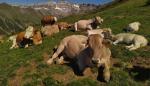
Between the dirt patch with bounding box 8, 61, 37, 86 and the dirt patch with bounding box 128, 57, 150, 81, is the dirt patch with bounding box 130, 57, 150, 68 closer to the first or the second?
the dirt patch with bounding box 128, 57, 150, 81

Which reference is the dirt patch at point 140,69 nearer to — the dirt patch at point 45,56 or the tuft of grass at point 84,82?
the tuft of grass at point 84,82

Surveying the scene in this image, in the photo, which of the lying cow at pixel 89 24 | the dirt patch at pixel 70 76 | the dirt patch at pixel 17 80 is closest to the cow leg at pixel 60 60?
the dirt patch at pixel 70 76

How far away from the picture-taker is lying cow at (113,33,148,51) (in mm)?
22536

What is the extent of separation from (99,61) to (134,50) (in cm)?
569

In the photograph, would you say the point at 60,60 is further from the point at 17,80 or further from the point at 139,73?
the point at 139,73

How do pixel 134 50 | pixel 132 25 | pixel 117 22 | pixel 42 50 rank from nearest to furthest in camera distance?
pixel 134 50, pixel 42 50, pixel 132 25, pixel 117 22

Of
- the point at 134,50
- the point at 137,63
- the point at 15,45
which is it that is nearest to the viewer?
the point at 137,63

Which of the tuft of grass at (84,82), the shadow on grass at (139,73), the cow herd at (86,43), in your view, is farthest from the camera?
the shadow on grass at (139,73)

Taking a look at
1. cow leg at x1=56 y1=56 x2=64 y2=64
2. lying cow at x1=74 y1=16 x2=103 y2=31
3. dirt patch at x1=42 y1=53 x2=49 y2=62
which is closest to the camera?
cow leg at x1=56 y1=56 x2=64 y2=64

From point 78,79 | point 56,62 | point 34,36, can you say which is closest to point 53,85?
point 78,79

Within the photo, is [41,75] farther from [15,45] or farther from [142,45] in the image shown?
[15,45]

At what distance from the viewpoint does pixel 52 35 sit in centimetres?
3083

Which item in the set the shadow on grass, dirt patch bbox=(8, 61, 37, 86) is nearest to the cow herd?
dirt patch bbox=(8, 61, 37, 86)

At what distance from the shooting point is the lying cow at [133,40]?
73.9ft
